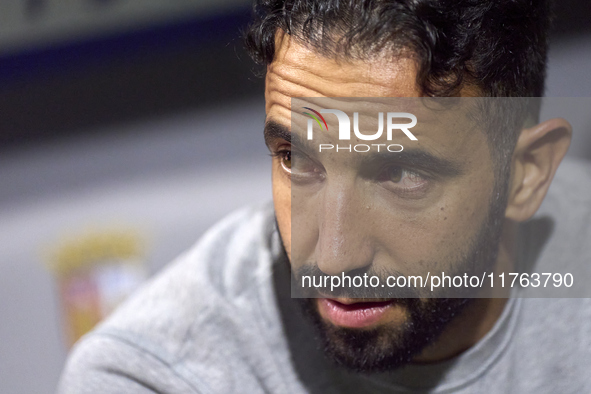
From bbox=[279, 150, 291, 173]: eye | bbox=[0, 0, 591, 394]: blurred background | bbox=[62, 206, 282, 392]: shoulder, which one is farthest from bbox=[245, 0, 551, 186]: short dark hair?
bbox=[0, 0, 591, 394]: blurred background

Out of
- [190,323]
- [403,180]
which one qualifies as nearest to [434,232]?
[403,180]

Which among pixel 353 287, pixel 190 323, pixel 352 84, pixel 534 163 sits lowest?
pixel 190 323

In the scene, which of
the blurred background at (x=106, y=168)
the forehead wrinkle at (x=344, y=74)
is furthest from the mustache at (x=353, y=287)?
the blurred background at (x=106, y=168)

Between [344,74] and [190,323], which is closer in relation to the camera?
[344,74]

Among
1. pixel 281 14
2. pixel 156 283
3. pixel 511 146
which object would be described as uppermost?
pixel 281 14

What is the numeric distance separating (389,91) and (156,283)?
0.52 m

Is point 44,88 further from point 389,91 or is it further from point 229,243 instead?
point 389,91

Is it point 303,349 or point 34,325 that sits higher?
point 303,349

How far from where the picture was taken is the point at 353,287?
2.04ft

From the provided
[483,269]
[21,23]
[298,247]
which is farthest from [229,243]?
[21,23]

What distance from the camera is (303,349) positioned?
77cm

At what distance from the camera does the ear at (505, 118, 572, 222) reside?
0.68 m

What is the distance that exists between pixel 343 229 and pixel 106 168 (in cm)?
87

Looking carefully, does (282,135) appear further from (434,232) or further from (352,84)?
(434,232)
